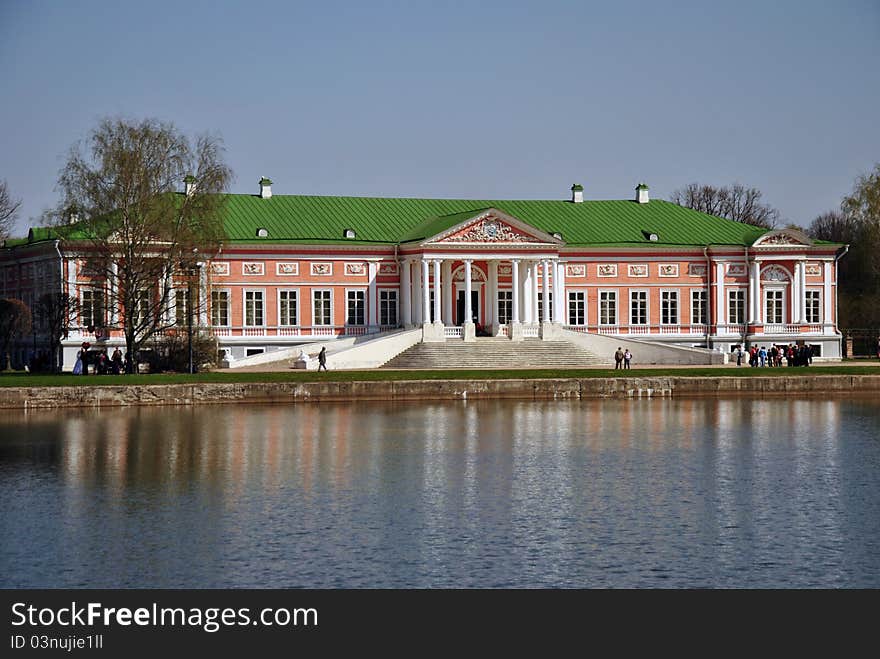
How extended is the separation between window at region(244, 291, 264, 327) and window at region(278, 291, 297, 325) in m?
0.89

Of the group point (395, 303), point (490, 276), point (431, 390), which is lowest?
point (431, 390)

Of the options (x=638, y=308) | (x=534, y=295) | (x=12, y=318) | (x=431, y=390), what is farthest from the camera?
(x=638, y=308)

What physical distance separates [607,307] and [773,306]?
8344mm

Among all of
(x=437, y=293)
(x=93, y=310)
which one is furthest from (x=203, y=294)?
(x=437, y=293)

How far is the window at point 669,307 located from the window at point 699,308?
857 millimetres

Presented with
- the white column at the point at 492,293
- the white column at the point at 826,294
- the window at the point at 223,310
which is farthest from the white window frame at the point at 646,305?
the window at the point at 223,310

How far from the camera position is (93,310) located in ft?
196

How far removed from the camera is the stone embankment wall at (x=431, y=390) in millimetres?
45938

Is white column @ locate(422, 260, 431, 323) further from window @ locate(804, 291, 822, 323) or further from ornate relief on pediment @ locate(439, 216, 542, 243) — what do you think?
window @ locate(804, 291, 822, 323)

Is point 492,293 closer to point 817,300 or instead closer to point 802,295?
point 802,295
